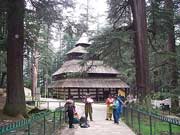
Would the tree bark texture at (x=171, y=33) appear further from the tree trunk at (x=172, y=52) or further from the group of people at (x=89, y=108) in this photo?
the group of people at (x=89, y=108)

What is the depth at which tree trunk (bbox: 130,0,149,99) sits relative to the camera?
2267cm

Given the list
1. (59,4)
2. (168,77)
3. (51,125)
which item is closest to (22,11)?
(59,4)

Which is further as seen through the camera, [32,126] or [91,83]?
[91,83]

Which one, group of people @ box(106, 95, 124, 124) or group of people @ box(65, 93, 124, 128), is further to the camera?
group of people @ box(106, 95, 124, 124)

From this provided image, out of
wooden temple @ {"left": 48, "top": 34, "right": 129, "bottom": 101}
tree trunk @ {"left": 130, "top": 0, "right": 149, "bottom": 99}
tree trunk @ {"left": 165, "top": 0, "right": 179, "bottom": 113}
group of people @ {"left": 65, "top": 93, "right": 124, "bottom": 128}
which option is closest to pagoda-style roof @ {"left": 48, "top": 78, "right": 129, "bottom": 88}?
wooden temple @ {"left": 48, "top": 34, "right": 129, "bottom": 101}

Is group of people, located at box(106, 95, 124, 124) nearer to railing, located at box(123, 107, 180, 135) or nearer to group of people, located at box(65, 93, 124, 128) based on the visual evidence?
group of people, located at box(65, 93, 124, 128)

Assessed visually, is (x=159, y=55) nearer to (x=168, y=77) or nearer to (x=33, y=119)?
(x=168, y=77)

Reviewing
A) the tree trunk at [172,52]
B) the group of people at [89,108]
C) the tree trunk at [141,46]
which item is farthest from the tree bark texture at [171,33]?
the group of people at [89,108]

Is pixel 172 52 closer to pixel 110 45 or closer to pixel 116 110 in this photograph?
pixel 110 45

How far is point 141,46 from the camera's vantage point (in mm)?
23047

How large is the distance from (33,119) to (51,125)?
4.92 metres

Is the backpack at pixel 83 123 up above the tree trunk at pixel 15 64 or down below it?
below

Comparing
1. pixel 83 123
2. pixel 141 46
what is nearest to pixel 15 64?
pixel 83 123

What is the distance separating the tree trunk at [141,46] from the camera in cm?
2267
